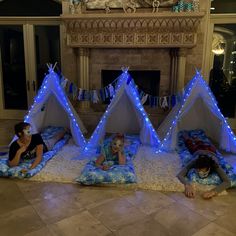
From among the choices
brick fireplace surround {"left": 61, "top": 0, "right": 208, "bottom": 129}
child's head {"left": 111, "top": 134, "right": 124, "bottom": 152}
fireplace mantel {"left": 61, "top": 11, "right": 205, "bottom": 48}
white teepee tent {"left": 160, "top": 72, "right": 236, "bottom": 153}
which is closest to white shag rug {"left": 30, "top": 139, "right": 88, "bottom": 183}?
child's head {"left": 111, "top": 134, "right": 124, "bottom": 152}

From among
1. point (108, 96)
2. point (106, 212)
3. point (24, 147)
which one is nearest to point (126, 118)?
point (108, 96)

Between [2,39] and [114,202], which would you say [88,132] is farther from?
[2,39]

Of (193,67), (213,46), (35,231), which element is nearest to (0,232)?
(35,231)

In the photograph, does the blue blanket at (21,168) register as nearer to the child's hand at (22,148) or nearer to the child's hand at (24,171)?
the child's hand at (24,171)

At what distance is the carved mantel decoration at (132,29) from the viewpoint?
452 centimetres

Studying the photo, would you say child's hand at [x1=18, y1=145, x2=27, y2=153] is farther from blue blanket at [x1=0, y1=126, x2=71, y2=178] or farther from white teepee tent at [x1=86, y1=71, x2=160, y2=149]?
white teepee tent at [x1=86, y1=71, x2=160, y2=149]

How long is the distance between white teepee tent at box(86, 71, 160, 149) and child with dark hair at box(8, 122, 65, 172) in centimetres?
77

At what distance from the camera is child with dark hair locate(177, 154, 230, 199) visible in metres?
2.49

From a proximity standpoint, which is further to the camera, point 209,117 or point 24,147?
point 209,117

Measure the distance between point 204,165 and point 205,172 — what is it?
86 millimetres

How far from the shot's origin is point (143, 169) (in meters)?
3.06

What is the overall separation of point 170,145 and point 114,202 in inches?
60.5

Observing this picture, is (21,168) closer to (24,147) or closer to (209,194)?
(24,147)

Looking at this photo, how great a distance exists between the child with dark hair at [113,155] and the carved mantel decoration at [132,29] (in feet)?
8.03
